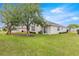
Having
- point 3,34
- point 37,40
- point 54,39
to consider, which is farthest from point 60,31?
point 3,34

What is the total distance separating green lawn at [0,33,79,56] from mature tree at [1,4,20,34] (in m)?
0.09

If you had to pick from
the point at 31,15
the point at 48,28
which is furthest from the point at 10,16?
the point at 48,28

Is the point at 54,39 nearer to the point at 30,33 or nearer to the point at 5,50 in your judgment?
the point at 30,33

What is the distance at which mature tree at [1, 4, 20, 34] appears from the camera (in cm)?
163

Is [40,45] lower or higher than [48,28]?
lower

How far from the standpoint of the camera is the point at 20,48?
1613mm

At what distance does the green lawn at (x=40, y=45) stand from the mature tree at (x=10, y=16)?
89 mm

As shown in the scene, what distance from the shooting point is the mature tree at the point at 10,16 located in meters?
1.63

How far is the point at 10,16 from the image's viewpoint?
1.64 meters

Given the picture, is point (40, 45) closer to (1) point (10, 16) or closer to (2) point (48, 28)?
(2) point (48, 28)

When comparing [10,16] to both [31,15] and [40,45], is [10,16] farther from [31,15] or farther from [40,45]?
[40,45]

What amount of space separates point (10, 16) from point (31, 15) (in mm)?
170

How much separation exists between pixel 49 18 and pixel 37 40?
200 mm

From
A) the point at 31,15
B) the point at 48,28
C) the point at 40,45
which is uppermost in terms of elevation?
the point at 31,15
